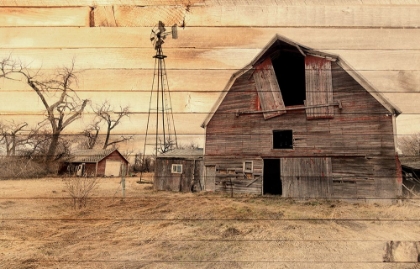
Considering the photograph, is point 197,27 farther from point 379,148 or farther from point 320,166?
point 379,148

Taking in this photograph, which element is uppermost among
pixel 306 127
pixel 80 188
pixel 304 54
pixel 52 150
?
pixel 304 54

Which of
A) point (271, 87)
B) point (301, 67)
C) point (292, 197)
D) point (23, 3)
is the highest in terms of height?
point (23, 3)

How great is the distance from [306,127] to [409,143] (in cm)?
102

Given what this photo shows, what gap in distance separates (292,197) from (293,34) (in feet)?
5.81

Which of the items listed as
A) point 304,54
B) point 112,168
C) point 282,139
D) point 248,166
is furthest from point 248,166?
point 112,168

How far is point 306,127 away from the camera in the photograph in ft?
9.24

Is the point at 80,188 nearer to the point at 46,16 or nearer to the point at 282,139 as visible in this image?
the point at 46,16

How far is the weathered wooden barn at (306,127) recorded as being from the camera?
8.54 ft

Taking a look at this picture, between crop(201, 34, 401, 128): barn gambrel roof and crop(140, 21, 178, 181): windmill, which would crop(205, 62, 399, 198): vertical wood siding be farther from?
crop(140, 21, 178, 181): windmill

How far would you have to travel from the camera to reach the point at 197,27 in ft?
8.88

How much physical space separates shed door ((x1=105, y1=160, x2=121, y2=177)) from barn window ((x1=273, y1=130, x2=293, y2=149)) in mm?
1751

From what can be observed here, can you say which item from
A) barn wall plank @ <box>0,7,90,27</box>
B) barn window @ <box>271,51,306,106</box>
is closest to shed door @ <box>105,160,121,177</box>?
barn wall plank @ <box>0,7,90,27</box>

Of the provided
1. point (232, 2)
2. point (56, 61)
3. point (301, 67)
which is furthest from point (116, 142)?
point (301, 67)

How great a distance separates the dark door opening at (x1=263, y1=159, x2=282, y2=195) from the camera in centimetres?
258
